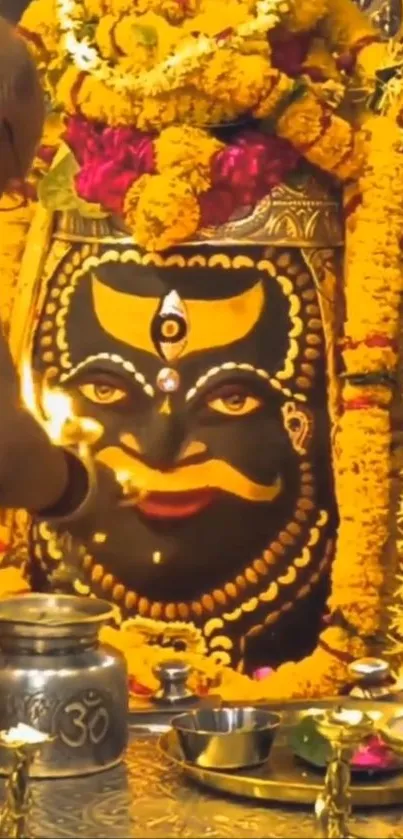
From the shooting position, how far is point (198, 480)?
5.49 feet

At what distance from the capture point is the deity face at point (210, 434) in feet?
5.49

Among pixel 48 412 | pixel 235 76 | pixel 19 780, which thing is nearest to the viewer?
pixel 19 780

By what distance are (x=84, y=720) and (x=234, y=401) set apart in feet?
1.78

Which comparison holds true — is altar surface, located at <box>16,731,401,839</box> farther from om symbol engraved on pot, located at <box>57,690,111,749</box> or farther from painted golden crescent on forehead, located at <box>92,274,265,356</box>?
painted golden crescent on forehead, located at <box>92,274,265,356</box>

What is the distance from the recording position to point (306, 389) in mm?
1695

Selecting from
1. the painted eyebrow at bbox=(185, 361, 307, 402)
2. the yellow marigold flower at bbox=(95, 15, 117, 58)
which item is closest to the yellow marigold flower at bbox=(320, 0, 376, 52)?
the yellow marigold flower at bbox=(95, 15, 117, 58)

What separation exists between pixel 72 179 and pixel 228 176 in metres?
0.16

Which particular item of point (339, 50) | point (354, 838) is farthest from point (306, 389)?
point (354, 838)

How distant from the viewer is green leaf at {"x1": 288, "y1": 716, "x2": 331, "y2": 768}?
1199 mm

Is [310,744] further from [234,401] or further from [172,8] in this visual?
[172,8]

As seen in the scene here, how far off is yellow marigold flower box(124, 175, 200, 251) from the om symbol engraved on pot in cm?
59

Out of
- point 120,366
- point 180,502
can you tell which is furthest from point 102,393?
point 180,502

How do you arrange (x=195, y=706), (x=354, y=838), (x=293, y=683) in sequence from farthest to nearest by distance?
(x=293, y=683) < (x=195, y=706) < (x=354, y=838)

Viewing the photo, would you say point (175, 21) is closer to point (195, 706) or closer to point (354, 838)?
point (195, 706)
